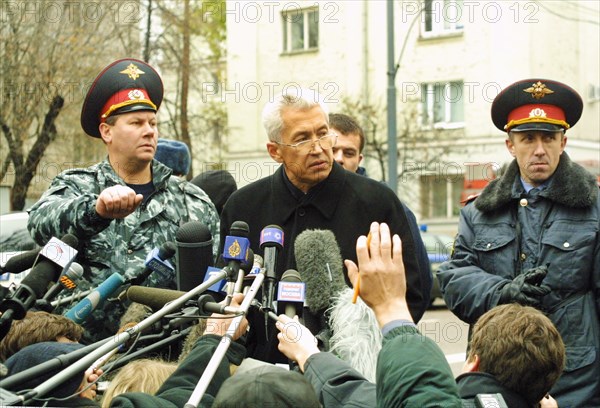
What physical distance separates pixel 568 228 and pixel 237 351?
2.03m

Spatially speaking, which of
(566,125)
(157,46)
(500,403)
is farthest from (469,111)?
(500,403)

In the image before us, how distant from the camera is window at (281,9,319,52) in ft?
102

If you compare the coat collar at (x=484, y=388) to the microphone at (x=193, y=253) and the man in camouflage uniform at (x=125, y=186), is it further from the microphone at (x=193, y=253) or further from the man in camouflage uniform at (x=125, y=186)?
the man in camouflage uniform at (x=125, y=186)

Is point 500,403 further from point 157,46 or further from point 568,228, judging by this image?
point 157,46

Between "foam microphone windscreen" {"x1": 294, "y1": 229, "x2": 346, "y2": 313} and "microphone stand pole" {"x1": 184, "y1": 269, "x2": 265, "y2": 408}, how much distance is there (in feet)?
A: 1.84

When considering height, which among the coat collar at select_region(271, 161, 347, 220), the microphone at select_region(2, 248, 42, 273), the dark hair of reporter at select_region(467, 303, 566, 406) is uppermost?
the coat collar at select_region(271, 161, 347, 220)

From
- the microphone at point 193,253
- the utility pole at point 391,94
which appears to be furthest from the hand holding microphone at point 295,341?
the utility pole at point 391,94

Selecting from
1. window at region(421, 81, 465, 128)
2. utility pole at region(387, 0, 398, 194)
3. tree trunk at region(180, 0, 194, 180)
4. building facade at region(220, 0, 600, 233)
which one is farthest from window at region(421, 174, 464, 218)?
utility pole at region(387, 0, 398, 194)

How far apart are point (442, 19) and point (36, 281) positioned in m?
27.7

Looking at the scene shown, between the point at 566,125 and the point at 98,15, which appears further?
the point at 98,15

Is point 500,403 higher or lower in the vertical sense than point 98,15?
lower

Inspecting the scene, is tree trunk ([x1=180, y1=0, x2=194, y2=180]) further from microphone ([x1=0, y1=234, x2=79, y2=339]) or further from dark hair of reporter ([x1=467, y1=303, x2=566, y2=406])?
microphone ([x1=0, y1=234, x2=79, y2=339])

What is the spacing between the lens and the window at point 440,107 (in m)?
28.1

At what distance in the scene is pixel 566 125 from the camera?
5148 mm
